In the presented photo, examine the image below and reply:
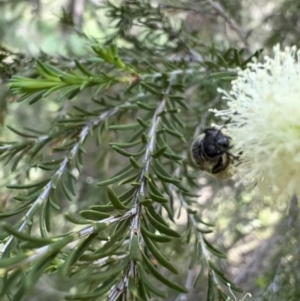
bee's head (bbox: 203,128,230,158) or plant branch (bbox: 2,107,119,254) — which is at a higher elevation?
bee's head (bbox: 203,128,230,158)

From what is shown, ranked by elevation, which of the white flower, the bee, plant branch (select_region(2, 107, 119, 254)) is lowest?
plant branch (select_region(2, 107, 119, 254))

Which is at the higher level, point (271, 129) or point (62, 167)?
point (271, 129)

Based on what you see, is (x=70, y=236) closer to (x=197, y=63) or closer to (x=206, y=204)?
(x=197, y=63)

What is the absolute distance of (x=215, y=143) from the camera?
37 cm

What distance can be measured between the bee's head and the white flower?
0.01m

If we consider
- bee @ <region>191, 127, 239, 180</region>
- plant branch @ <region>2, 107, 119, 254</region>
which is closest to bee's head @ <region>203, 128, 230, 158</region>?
bee @ <region>191, 127, 239, 180</region>

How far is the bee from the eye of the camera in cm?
37

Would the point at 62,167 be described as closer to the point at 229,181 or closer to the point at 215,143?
the point at 215,143

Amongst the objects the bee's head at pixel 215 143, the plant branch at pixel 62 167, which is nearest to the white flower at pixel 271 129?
the bee's head at pixel 215 143

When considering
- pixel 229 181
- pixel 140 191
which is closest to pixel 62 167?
pixel 140 191

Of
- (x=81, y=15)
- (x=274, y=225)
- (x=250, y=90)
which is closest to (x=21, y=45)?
(x=81, y=15)

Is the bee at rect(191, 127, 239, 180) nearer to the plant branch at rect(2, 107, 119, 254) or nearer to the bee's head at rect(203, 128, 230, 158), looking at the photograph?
the bee's head at rect(203, 128, 230, 158)

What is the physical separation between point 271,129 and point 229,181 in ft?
1.34

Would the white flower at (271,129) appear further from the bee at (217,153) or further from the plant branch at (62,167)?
the plant branch at (62,167)
